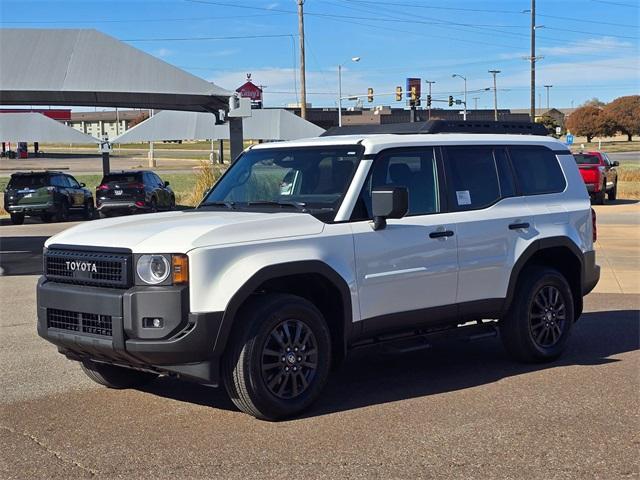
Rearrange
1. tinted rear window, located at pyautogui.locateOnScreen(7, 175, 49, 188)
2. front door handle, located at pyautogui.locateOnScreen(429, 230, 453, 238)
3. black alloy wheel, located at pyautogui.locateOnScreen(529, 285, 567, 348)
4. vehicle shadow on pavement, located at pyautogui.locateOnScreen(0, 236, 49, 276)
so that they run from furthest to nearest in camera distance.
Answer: tinted rear window, located at pyautogui.locateOnScreen(7, 175, 49, 188), vehicle shadow on pavement, located at pyautogui.locateOnScreen(0, 236, 49, 276), black alloy wheel, located at pyautogui.locateOnScreen(529, 285, 567, 348), front door handle, located at pyautogui.locateOnScreen(429, 230, 453, 238)

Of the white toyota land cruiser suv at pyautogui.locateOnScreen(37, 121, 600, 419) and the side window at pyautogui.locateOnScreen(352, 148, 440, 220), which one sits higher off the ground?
the side window at pyautogui.locateOnScreen(352, 148, 440, 220)

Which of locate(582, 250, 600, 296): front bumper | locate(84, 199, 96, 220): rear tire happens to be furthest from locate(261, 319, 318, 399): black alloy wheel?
locate(84, 199, 96, 220): rear tire

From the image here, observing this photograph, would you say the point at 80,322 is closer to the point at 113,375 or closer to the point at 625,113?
the point at 113,375

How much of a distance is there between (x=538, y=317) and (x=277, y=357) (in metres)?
2.88

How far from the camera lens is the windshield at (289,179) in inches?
265

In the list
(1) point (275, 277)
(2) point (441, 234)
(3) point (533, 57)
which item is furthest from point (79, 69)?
(3) point (533, 57)

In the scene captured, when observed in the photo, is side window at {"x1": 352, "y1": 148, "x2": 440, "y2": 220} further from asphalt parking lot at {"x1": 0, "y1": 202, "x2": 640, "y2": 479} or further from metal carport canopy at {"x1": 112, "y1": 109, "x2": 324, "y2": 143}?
metal carport canopy at {"x1": 112, "y1": 109, "x2": 324, "y2": 143}

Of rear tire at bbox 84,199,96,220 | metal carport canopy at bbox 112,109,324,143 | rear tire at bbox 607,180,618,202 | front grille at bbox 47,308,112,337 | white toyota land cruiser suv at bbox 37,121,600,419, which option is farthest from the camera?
rear tire at bbox 607,180,618,202

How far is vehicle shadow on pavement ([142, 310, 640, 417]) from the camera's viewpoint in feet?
21.9

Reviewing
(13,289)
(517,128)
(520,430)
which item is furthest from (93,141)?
(520,430)

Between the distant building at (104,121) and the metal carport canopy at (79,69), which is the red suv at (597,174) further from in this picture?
the distant building at (104,121)

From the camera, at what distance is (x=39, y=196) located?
90.2 ft

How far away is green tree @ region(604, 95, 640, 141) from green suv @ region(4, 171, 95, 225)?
4313 inches

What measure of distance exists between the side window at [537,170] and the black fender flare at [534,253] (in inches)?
18.5
